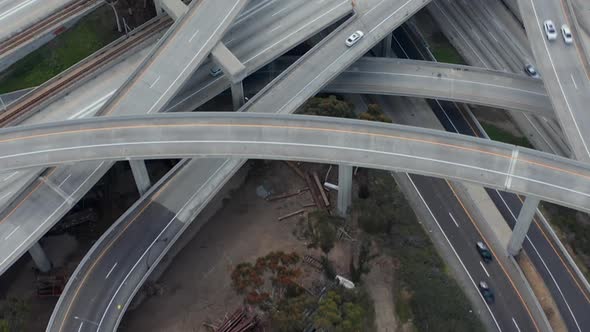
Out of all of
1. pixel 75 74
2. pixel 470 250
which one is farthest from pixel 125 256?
pixel 470 250

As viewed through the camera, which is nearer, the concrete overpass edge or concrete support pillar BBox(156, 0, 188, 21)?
the concrete overpass edge

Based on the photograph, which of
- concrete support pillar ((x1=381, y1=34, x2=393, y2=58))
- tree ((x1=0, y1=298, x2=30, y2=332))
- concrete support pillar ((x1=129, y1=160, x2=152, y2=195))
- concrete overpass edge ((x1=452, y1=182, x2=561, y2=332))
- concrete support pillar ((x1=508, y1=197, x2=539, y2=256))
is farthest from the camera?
concrete support pillar ((x1=381, y1=34, x2=393, y2=58))

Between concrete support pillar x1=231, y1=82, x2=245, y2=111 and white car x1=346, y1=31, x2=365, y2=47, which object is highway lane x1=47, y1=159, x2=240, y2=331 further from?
→ white car x1=346, y1=31, x2=365, y2=47

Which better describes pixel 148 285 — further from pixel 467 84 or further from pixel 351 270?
pixel 467 84

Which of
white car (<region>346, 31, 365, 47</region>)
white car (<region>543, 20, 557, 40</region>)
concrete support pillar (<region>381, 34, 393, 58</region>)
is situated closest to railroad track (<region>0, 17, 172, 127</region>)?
white car (<region>346, 31, 365, 47</region>)

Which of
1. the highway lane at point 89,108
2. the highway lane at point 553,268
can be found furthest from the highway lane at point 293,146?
the highway lane at point 553,268

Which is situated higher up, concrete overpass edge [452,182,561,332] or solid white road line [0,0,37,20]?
solid white road line [0,0,37,20]

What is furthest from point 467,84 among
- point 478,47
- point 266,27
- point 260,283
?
point 260,283

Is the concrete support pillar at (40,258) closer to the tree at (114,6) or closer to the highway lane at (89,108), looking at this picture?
the highway lane at (89,108)
